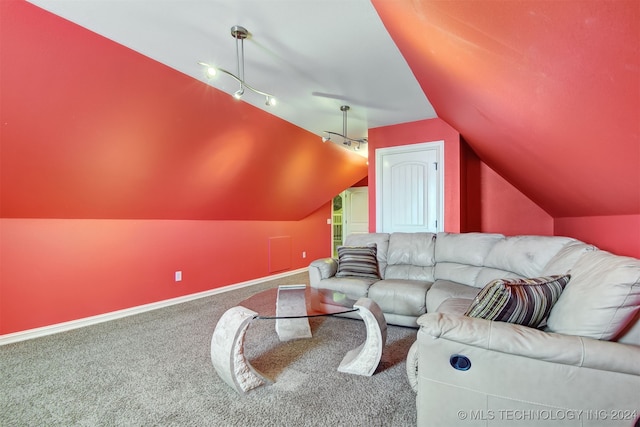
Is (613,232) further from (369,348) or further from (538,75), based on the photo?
(369,348)

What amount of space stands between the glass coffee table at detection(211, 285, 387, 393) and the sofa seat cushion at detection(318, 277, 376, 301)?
1.21ft

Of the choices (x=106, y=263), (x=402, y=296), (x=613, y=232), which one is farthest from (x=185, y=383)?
(x=613, y=232)

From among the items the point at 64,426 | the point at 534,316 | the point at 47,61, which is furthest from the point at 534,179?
the point at 47,61

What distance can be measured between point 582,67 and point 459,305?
1.63 meters

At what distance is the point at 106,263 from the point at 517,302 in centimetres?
371

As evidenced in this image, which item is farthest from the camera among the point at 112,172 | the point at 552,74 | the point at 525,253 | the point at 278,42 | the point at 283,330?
the point at 112,172

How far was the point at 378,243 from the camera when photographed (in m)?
3.47

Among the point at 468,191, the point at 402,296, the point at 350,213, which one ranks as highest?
the point at 468,191

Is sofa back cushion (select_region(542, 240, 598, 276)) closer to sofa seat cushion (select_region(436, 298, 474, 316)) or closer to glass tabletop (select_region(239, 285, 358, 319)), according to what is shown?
sofa seat cushion (select_region(436, 298, 474, 316))

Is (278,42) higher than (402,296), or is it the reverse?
(278,42)

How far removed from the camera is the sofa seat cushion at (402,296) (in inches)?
104

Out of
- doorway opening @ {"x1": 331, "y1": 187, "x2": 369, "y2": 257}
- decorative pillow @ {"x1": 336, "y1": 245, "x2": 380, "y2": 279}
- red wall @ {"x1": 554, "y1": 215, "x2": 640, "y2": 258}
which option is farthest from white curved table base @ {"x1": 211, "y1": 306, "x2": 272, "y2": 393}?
doorway opening @ {"x1": 331, "y1": 187, "x2": 369, "y2": 257}

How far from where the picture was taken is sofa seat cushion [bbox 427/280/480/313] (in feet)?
7.91

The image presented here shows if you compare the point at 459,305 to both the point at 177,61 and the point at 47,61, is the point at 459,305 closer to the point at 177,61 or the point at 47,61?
the point at 177,61
